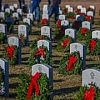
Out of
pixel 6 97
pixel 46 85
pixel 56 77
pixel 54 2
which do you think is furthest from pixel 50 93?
pixel 54 2

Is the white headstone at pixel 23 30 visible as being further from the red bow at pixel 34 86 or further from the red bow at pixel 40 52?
the red bow at pixel 34 86

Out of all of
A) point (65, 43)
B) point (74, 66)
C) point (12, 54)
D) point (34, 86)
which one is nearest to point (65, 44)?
point (65, 43)

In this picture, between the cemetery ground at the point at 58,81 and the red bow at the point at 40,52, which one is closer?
the cemetery ground at the point at 58,81

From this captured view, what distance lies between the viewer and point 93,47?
12.8 meters

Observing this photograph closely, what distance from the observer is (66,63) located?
10.5 m

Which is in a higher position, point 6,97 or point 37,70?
point 37,70

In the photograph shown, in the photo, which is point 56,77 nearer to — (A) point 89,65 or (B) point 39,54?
(B) point 39,54

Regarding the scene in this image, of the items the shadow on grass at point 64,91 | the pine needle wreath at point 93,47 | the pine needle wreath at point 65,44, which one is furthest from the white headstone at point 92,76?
the pine needle wreath at point 65,44

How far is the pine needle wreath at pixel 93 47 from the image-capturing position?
1270cm

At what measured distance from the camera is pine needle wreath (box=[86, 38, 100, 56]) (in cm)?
1270

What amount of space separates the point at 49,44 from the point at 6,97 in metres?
2.77

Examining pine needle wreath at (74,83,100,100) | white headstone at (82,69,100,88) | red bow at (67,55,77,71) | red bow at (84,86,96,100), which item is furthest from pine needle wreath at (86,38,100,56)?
red bow at (84,86,96,100)

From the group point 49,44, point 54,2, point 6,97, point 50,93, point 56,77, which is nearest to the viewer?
point 50,93

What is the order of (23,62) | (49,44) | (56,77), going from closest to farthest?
1. (56,77)
2. (49,44)
3. (23,62)
